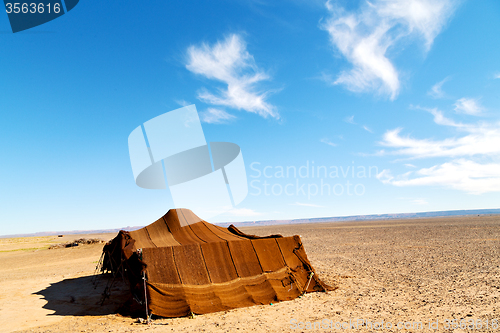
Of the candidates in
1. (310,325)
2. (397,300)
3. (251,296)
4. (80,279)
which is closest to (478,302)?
(397,300)

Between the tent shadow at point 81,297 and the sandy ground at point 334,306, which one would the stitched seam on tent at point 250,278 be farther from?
the tent shadow at point 81,297

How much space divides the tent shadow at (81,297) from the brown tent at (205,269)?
54.6 inches

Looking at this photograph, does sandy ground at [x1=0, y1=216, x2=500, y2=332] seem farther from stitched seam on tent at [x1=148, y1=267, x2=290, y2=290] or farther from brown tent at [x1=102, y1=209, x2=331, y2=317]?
stitched seam on tent at [x1=148, y1=267, x2=290, y2=290]

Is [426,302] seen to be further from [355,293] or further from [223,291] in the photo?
[223,291]

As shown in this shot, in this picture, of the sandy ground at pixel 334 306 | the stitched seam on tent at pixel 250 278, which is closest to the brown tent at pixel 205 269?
the stitched seam on tent at pixel 250 278

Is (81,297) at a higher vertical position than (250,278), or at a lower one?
lower

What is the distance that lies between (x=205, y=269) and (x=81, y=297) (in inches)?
245

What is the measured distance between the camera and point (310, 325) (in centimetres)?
782

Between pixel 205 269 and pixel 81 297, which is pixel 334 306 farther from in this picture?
pixel 81 297

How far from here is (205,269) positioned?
9852 mm

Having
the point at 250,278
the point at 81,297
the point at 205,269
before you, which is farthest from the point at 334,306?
the point at 81,297

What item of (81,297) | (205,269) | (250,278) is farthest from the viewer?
(81,297)

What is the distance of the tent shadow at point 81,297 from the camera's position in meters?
10.1

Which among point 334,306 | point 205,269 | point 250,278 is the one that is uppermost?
point 205,269
